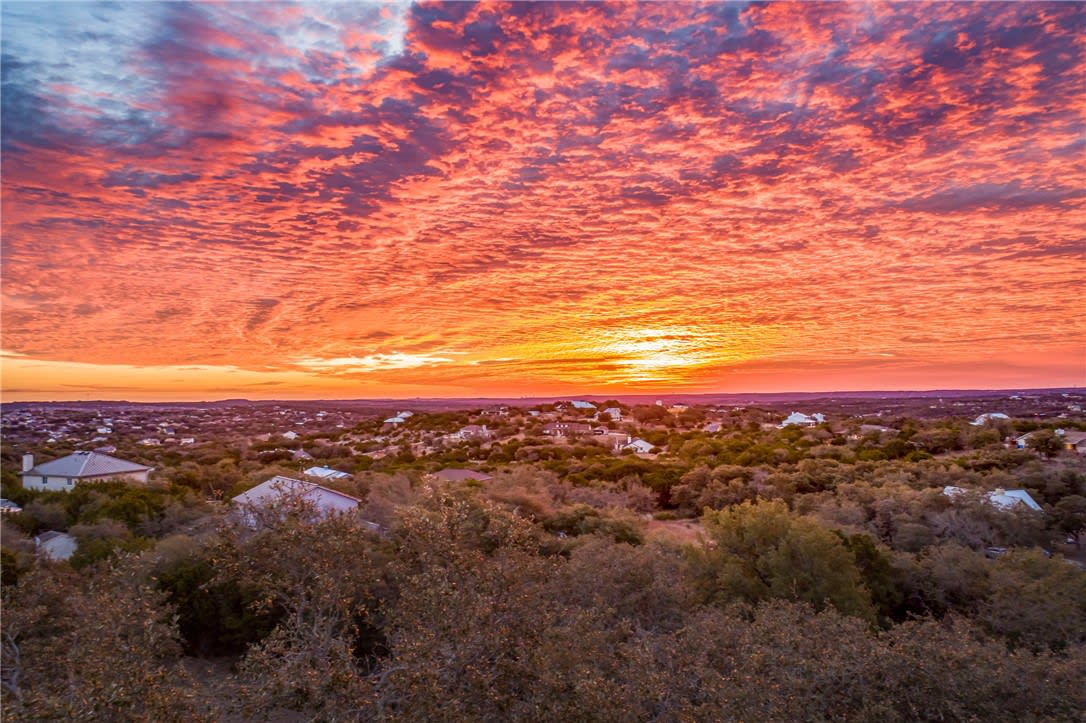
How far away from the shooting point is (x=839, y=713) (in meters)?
8.04

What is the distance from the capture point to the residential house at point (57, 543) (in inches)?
790

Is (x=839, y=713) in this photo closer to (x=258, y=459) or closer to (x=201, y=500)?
(x=201, y=500)

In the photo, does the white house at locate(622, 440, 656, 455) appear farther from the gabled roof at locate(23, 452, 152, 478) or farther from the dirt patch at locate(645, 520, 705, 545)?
the gabled roof at locate(23, 452, 152, 478)

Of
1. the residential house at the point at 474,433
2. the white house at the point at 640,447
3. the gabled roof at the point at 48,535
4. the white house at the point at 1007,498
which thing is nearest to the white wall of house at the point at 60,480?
the gabled roof at the point at 48,535

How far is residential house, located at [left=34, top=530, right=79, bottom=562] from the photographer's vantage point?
20.1 meters

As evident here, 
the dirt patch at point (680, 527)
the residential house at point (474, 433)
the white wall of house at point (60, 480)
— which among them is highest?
the white wall of house at point (60, 480)

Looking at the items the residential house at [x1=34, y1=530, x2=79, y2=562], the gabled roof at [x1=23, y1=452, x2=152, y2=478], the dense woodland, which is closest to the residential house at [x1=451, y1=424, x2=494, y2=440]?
the gabled roof at [x1=23, y1=452, x2=152, y2=478]

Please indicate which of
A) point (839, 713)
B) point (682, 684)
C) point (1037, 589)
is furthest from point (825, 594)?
point (682, 684)

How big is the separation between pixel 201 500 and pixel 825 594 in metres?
24.1

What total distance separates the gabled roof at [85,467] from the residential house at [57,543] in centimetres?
1041

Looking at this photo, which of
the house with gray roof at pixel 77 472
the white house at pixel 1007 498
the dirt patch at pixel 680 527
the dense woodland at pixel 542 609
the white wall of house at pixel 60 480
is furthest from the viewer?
the house with gray roof at pixel 77 472

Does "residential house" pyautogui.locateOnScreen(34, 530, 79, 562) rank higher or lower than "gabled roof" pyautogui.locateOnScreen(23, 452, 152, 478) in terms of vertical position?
lower

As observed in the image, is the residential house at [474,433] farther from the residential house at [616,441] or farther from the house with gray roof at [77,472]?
the house with gray roof at [77,472]

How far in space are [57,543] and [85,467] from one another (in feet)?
44.2
